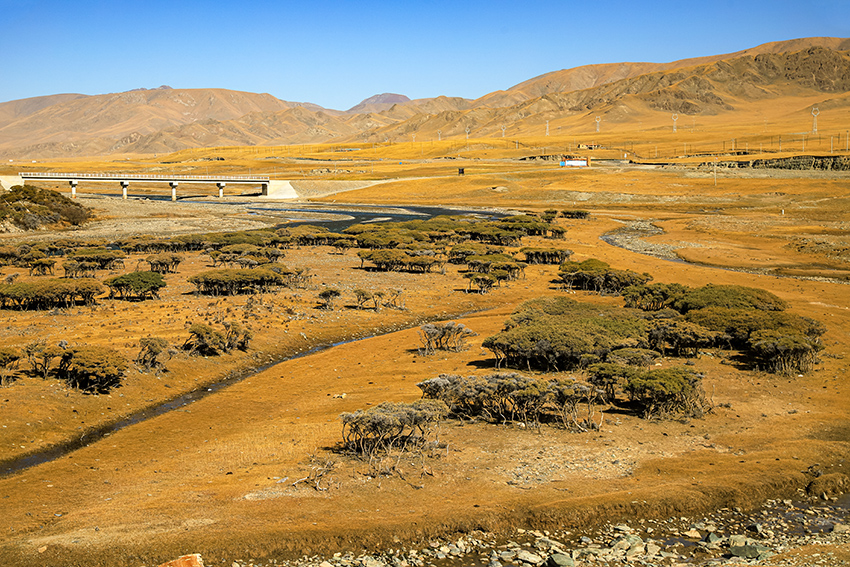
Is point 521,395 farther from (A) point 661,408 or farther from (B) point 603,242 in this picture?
(B) point 603,242

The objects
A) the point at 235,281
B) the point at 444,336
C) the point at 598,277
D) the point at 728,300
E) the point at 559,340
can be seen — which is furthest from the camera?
the point at 598,277

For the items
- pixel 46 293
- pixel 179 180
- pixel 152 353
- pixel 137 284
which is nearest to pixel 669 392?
pixel 152 353

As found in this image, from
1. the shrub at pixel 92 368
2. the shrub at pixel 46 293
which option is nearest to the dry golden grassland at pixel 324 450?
the shrub at pixel 92 368

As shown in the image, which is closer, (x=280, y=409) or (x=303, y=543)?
(x=303, y=543)

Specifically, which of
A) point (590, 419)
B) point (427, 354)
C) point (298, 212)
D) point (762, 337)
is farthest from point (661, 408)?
point (298, 212)

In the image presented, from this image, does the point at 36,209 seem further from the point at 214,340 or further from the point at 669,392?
the point at 669,392

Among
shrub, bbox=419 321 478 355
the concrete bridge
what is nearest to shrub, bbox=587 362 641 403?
shrub, bbox=419 321 478 355
